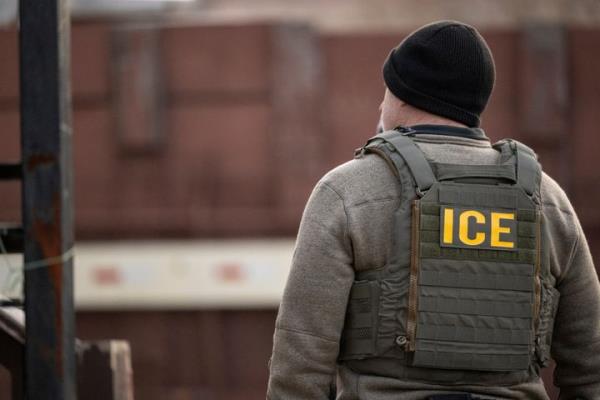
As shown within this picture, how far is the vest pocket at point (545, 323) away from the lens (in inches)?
72.3

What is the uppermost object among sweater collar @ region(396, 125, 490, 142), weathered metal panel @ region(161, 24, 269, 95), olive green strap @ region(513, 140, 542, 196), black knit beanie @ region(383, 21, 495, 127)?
weathered metal panel @ region(161, 24, 269, 95)

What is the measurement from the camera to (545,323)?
1853 mm

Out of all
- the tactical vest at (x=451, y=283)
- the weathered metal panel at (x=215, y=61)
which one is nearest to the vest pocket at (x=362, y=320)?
the tactical vest at (x=451, y=283)

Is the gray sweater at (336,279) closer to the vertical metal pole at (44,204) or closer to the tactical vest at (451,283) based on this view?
the tactical vest at (451,283)

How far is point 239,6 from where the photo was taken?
27.9 feet

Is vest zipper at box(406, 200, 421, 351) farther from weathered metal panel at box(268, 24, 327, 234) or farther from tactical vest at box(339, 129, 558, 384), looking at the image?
weathered metal panel at box(268, 24, 327, 234)

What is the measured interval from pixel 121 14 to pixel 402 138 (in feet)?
23.2

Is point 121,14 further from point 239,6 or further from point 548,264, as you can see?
point 548,264

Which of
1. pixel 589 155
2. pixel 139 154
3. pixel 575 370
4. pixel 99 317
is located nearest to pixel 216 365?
pixel 99 317

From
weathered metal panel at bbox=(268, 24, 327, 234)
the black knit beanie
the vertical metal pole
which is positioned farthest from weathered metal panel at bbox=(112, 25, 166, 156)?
the black knit beanie

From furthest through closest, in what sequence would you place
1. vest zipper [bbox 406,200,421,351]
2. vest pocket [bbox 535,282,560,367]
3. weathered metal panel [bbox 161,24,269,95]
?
weathered metal panel [bbox 161,24,269,95] < vest pocket [bbox 535,282,560,367] < vest zipper [bbox 406,200,421,351]

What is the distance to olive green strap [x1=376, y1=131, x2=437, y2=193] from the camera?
69.6 inches

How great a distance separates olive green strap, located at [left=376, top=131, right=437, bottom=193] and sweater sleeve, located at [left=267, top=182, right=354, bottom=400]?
0.15 meters

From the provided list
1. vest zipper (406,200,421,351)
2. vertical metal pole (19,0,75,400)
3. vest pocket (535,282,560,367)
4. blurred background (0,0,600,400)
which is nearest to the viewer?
vest zipper (406,200,421,351)
